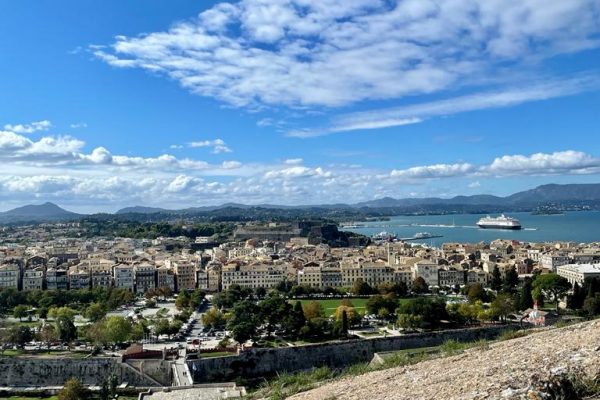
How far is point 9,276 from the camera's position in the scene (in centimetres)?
3600

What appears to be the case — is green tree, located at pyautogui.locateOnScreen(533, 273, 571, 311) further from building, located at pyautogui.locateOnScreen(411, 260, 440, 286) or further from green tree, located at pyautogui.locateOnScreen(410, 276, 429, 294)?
building, located at pyautogui.locateOnScreen(411, 260, 440, 286)

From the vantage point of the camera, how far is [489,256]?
1663 inches

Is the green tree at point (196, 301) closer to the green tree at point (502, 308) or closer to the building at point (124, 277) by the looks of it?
the building at point (124, 277)

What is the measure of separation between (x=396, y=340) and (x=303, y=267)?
18909 millimetres

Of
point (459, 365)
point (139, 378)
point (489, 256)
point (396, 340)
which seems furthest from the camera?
point (489, 256)

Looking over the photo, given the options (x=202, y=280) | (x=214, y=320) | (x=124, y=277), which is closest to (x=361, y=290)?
(x=214, y=320)

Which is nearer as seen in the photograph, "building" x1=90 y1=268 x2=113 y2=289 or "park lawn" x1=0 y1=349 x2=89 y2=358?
"park lawn" x1=0 y1=349 x2=89 y2=358

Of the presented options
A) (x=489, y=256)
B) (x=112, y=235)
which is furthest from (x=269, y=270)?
(x=112, y=235)

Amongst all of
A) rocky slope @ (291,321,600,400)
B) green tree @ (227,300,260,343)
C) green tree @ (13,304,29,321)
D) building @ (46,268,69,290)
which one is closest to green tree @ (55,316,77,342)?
green tree @ (227,300,260,343)

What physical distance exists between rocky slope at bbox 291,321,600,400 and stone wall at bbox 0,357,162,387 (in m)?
11.4

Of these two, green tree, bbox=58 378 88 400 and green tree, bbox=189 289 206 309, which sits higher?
green tree, bbox=189 289 206 309

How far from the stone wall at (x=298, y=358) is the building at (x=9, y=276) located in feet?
76.6

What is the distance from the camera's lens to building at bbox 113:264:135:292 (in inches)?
1448

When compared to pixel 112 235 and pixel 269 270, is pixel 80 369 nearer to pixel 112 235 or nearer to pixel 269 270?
pixel 269 270
